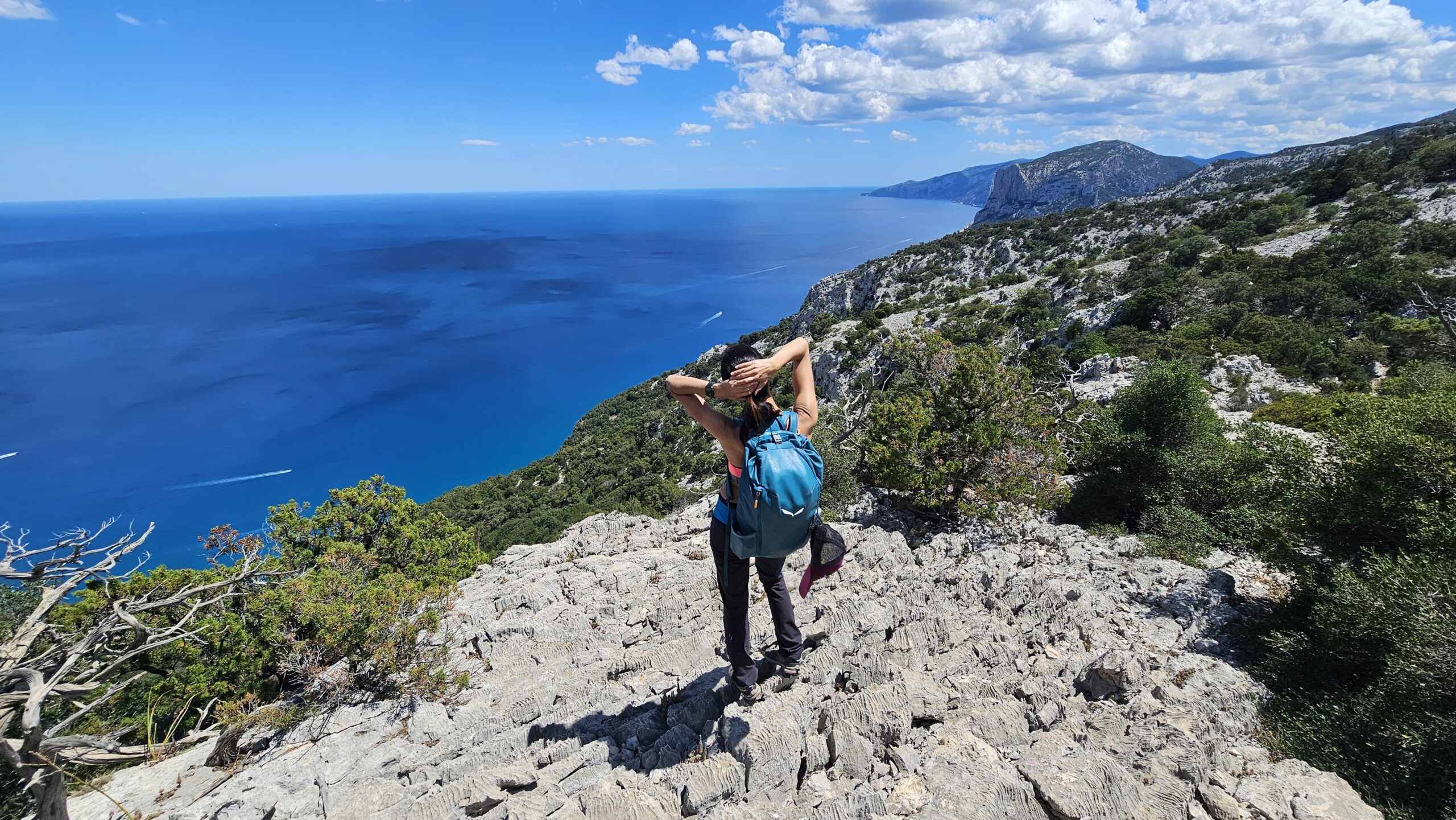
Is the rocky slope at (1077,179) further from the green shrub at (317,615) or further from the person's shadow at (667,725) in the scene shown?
the person's shadow at (667,725)

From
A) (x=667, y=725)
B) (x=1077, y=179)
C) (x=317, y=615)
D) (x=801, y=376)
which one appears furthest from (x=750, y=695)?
(x=1077, y=179)

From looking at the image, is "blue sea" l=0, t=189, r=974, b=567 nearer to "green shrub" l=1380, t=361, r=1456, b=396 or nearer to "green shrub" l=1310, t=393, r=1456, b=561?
"green shrub" l=1310, t=393, r=1456, b=561

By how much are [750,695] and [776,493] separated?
5.50 feet

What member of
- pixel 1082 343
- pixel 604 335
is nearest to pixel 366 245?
pixel 604 335

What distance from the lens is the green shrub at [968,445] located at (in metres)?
8.11

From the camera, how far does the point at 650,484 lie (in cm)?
3306

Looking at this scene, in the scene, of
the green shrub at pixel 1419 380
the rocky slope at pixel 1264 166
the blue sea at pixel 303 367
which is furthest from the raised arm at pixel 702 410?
the rocky slope at pixel 1264 166

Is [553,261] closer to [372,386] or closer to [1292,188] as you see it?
[372,386]

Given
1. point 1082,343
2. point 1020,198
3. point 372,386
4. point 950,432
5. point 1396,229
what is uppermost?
point 1020,198

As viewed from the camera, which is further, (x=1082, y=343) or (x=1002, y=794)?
(x=1082, y=343)

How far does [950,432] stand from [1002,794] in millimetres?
5991

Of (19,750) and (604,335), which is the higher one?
(19,750)

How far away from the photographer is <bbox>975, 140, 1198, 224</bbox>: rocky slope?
513ft

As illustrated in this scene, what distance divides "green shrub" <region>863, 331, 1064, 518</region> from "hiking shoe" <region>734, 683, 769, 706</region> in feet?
15.5
